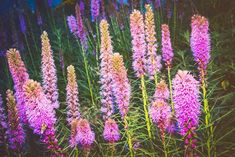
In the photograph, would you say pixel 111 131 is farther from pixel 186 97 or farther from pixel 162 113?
pixel 186 97

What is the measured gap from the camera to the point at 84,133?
2244 mm

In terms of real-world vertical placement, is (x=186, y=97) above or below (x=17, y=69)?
below

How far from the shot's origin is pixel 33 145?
11.2 feet

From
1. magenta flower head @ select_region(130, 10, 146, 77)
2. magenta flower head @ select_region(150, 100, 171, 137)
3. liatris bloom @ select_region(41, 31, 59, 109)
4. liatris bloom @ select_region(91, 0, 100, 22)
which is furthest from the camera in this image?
liatris bloom @ select_region(91, 0, 100, 22)

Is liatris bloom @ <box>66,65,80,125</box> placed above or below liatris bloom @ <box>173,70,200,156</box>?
above

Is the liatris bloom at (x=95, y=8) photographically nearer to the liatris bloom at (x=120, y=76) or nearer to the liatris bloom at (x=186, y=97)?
the liatris bloom at (x=120, y=76)

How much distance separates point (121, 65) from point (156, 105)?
0.93ft

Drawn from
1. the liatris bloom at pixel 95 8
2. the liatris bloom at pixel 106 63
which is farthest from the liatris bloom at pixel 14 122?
the liatris bloom at pixel 95 8

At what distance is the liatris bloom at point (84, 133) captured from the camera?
2225 millimetres

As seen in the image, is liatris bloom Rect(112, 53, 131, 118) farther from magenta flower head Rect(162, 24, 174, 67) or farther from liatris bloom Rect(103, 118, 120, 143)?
magenta flower head Rect(162, 24, 174, 67)

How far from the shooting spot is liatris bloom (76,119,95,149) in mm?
2225

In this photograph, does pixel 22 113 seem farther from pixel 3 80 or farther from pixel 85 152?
pixel 3 80

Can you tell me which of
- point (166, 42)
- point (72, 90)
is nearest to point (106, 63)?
point (72, 90)

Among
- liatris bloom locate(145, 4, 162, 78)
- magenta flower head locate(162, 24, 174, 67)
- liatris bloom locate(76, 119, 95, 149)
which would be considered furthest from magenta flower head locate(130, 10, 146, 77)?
liatris bloom locate(76, 119, 95, 149)
